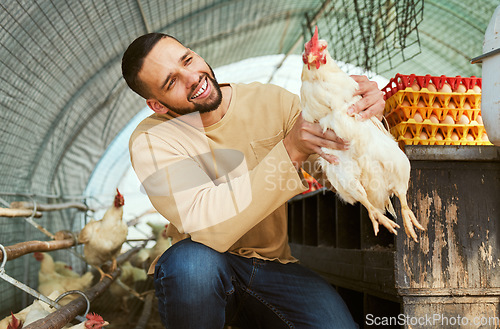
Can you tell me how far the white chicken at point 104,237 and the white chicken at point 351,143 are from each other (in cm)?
253

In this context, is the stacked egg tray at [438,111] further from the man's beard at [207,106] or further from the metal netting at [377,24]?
the metal netting at [377,24]

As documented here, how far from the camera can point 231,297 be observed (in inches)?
63.2

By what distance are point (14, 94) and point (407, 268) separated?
90.5 inches

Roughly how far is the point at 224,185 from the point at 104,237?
2.44m

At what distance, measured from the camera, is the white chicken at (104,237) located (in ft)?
11.8

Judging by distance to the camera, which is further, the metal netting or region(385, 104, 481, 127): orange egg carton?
the metal netting

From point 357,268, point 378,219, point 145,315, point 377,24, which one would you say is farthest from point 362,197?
point 377,24

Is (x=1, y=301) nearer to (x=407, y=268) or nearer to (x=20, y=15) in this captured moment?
(x=20, y=15)

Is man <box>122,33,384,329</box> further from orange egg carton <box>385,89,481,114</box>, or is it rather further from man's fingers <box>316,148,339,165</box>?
orange egg carton <box>385,89,481,114</box>

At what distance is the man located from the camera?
1.43 meters

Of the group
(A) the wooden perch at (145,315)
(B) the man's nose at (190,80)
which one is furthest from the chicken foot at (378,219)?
(A) the wooden perch at (145,315)

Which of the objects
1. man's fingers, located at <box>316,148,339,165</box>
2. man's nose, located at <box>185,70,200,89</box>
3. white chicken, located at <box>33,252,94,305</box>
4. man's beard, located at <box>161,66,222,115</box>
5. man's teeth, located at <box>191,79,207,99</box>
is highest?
man's nose, located at <box>185,70,200,89</box>

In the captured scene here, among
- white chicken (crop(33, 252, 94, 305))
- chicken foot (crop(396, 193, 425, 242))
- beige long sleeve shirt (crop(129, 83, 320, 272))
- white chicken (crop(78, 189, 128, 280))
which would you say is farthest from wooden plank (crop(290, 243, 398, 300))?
white chicken (crop(33, 252, 94, 305))

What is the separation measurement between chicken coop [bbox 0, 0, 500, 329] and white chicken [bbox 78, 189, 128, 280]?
2cm
